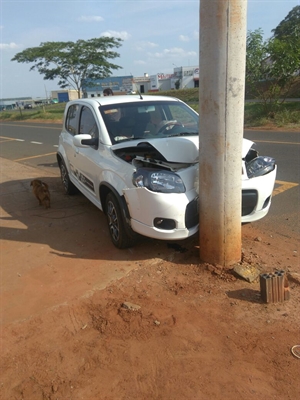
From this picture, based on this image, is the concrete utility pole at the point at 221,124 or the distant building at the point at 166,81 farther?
the distant building at the point at 166,81

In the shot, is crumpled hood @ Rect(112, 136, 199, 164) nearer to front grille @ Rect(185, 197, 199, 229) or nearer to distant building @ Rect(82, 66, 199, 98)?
front grille @ Rect(185, 197, 199, 229)

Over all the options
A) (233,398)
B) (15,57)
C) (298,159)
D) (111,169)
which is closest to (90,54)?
(15,57)

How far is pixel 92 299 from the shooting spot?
3.33 m

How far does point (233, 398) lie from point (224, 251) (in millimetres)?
1580

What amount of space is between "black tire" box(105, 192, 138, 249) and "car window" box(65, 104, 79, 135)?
2.06m

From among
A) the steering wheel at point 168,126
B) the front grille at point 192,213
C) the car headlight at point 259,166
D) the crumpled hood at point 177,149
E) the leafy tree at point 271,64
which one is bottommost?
the front grille at point 192,213

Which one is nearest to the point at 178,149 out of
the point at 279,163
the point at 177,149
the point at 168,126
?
the point at 177,149

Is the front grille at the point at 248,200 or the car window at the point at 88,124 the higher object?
the car window at the point at 88,124

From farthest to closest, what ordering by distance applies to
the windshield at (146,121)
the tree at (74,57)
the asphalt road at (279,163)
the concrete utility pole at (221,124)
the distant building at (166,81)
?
1. the distant building at (166,81)
2. the tree at (74,57)
3. the asphalt road at (279,163)
4. the windshield at (146,121)
5. the concrete utility pole at (221,124)

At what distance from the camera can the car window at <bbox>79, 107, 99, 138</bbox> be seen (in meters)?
4.84

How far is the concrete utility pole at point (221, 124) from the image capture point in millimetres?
2938

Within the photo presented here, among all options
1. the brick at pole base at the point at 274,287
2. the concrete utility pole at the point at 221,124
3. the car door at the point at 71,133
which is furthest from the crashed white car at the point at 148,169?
the brick at pole base at the point at 274,287

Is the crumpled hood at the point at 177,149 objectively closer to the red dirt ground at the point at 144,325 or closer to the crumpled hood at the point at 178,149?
the crumpled hood at the point at 178,149

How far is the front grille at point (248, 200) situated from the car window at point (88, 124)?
212 cm
